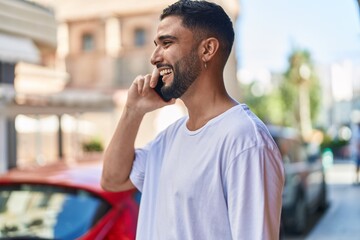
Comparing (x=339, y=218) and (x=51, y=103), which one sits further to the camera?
(x=51, y=103)

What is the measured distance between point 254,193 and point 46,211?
231 centimetres

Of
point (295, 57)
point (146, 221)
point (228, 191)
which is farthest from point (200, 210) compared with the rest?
point (295, 57)

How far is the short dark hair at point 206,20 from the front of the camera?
170cm

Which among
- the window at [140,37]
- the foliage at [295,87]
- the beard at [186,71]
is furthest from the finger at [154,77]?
the foliage at [295,87]

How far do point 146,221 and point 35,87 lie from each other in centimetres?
1420

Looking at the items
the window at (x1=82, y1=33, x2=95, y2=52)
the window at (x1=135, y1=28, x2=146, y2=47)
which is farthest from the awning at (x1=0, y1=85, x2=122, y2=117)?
the window at (x1=82, y1=33, x2=95, y2=52)

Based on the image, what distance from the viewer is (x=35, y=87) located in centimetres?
1551

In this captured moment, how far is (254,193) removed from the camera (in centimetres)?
152

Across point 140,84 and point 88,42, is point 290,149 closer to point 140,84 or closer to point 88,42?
point 140,84

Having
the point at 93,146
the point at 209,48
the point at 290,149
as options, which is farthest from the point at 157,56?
the point at 93,146

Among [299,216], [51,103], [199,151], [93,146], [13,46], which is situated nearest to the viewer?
[199,151]

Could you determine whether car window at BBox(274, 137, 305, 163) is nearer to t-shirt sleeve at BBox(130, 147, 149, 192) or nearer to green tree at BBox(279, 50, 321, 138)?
t-shirt sleeve at BBox(130, 147, 149, 192)

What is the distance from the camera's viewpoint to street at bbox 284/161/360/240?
8.83m

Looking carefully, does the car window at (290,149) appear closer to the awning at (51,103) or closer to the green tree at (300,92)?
the awning at (51,103)
